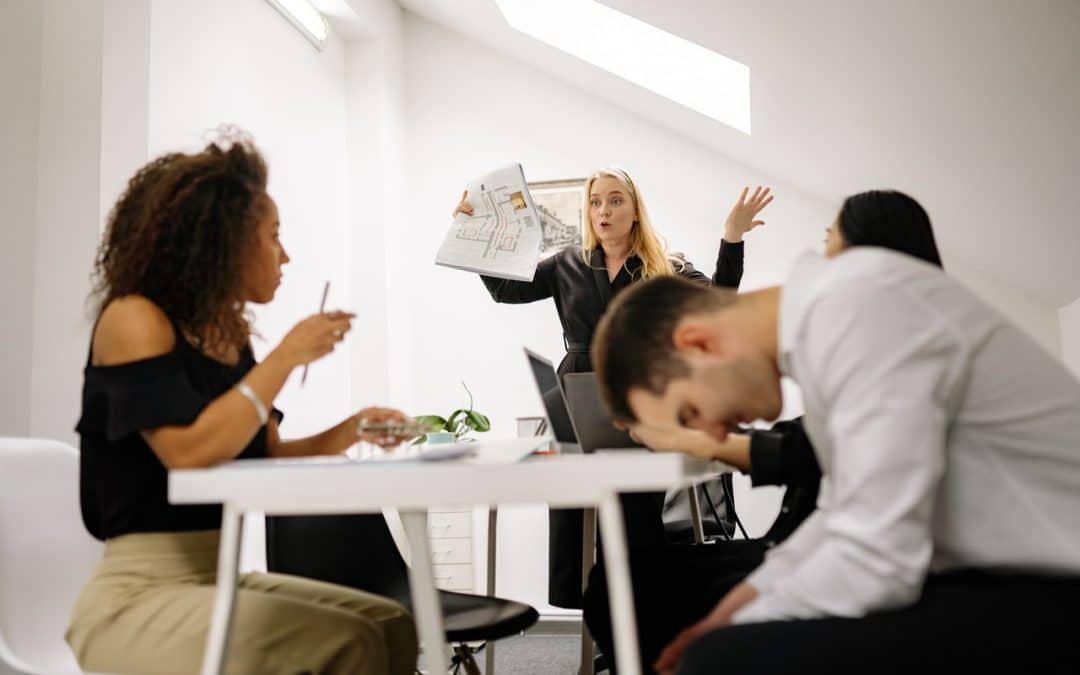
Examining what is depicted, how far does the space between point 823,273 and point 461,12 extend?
12.4 ft

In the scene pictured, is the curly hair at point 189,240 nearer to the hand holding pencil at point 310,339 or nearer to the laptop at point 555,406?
the hand holding pencil at point 310,339

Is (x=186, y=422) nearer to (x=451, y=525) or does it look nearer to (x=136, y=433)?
(x=136, y=433)

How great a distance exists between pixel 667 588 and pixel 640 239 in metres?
1.55

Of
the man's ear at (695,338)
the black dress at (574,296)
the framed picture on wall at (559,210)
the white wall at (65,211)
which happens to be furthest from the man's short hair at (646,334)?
the framed picture on wall at (559,210)

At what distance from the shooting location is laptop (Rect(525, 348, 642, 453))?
1491 millimetres

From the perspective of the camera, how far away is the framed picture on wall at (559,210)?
438 centimetres

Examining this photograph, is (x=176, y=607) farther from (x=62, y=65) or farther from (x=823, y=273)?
(x=62, y=65)

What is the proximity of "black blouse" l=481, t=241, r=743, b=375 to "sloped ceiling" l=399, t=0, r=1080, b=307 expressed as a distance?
615 mm

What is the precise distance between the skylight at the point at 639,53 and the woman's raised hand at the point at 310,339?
2.63 m

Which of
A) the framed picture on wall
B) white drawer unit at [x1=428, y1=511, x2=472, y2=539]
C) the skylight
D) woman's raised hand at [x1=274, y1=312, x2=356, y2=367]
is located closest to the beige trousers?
woman's raised hand at [x1=274, y1=312, x2=356, y2=367]

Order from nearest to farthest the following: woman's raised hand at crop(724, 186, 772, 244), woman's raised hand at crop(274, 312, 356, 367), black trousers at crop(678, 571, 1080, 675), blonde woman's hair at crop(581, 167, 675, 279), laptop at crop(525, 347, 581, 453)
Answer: black trousers at crop(678, 571, 1080, 675), woman's raised hand at crop(274, 312, 356, 367), laptop at crop(525, 347, 581, 453), woman's raised hand at crop(724, 186, 772, 244), blonde woman's hair at crop(581, 167, 675, 279)

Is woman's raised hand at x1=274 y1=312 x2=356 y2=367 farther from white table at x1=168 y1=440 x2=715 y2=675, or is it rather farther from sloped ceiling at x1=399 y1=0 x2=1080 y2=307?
sloped ceiling at x1=399 y1=0 x2=1080 y2=307

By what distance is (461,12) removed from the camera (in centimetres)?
432

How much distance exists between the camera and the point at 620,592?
84cm
